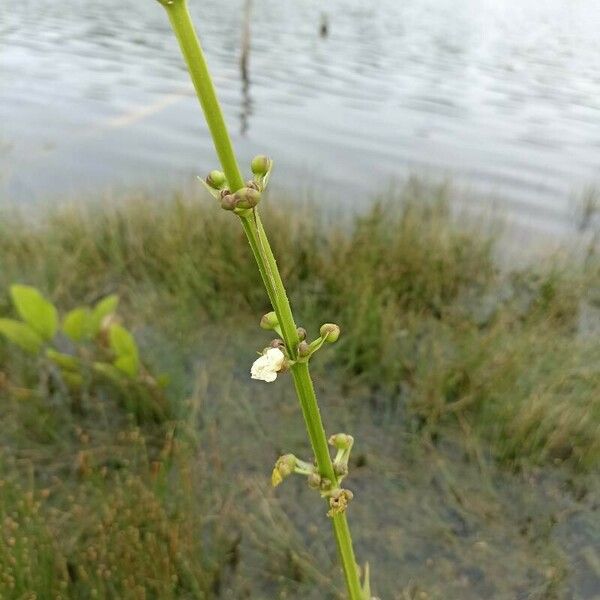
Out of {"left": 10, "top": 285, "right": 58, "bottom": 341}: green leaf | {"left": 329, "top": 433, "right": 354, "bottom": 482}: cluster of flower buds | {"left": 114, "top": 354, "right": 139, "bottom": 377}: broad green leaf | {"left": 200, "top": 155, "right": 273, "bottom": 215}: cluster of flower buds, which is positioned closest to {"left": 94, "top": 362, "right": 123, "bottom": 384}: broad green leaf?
{"left": 114, "top": 354, "right": 139, "bottom": 377}: broad green leaf

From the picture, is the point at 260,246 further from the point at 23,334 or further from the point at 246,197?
the point at 23,334

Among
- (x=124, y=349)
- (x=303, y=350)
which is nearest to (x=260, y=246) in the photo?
(x=303, y=350)

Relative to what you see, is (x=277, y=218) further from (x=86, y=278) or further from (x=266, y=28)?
(x=266, y=28)

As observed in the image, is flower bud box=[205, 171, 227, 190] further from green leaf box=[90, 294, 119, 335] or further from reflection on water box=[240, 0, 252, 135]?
reflection on water box=[240, 0, 252, 135]

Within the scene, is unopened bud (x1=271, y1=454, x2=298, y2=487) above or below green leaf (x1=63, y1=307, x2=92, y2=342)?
above

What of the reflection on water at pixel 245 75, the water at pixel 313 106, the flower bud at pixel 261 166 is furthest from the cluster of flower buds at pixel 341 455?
the reflection on water at pixel 245 75

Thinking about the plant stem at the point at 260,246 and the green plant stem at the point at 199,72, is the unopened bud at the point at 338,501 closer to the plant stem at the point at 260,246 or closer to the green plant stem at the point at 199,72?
the plant stem at the point at 260,246
